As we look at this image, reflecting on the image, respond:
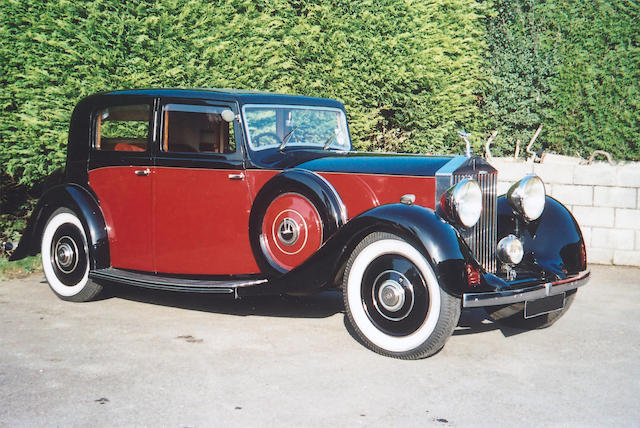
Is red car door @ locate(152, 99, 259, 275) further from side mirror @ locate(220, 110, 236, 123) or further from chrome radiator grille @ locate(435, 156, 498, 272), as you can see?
chrome radiator grille @ locate(435, 156, 498, 272)

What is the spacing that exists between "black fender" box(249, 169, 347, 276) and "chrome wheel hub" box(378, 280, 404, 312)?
0.60m

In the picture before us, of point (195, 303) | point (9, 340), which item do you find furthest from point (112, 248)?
point (9, 340)

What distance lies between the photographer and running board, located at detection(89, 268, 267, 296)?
5044mm

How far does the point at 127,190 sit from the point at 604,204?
503 cm

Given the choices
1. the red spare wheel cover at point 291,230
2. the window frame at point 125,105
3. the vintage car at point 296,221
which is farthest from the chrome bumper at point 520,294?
the window frame at point 125,105

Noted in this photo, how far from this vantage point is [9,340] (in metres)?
4.80

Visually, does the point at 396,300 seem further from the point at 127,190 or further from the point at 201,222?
the point at 127,190

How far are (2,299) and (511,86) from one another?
8.88 m

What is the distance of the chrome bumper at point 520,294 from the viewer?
4133mm

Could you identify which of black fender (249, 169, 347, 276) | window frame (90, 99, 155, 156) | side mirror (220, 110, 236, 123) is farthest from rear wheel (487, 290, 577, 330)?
window frame (90, 99, 155, 156)

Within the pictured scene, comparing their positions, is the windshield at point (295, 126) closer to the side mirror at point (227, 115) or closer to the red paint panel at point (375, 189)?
the side mirror at point (227, 115)

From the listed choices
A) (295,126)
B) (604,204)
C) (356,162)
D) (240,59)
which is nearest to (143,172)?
(295,126)

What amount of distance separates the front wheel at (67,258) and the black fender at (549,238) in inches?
127

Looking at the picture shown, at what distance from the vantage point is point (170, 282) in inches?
209
